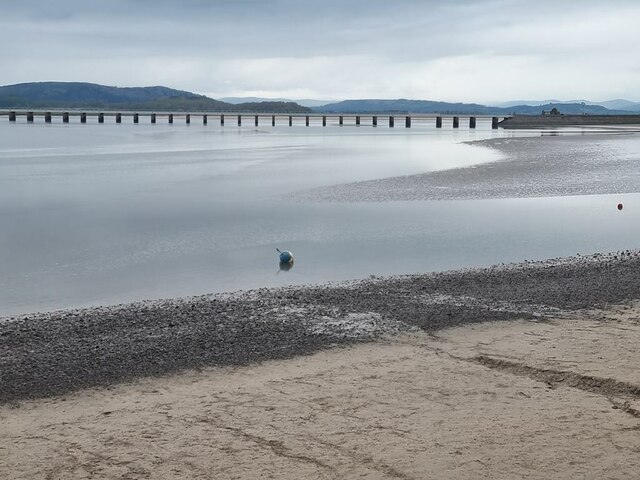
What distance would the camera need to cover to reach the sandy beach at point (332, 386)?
549cm

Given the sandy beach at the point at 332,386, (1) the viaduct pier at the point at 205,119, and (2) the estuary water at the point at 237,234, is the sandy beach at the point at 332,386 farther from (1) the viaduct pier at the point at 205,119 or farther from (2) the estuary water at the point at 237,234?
(1) the viaduct pier at the point at 205,119

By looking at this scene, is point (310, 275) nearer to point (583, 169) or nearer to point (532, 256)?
point (532, 256)

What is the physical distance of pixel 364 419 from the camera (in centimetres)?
620

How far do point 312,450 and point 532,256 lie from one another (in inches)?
360

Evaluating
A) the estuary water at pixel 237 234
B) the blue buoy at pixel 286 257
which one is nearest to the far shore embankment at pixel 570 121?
the estuary water at pixel 237 234

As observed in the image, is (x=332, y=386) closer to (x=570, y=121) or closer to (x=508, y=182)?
(x=508, y=182)

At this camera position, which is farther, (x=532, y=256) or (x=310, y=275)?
(x=532, y=256)

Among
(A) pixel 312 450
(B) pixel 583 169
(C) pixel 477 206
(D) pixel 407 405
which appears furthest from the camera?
(B) pixel 583 169

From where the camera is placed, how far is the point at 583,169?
A: 101ft

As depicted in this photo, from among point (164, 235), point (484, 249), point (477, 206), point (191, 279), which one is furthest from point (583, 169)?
point (191, 279)

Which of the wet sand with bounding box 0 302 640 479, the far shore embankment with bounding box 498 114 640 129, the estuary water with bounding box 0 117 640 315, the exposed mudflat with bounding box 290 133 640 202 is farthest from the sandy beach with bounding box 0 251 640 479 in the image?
the far shore embankment with bounding box 498 114 640 129

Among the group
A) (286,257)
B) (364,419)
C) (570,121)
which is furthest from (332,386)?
(570,121)

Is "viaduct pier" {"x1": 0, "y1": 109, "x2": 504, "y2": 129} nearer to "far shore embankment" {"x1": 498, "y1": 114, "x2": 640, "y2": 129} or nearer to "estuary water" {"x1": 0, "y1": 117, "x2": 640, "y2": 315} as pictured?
"far shore embankment" {"x1": 498, "y1": 114, "x2": 640, "y2": 129}

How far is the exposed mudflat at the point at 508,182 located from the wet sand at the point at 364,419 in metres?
14.6
